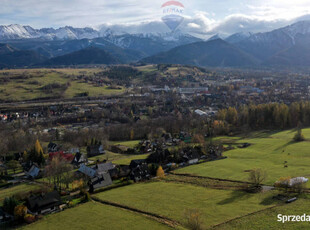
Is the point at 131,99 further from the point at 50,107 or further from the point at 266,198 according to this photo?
the point at 266,198

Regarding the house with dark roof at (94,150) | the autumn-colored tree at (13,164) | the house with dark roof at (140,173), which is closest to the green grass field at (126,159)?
the house with dark roof at (94,150)

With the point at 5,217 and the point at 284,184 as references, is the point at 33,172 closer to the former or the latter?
the point at 5,217

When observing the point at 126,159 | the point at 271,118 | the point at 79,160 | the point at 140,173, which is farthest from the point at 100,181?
the point at 271,118

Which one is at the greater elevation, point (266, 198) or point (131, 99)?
point (131, 99)

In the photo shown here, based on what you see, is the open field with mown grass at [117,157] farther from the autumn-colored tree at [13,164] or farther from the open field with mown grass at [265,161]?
the autumn-colored tree at [13,164]

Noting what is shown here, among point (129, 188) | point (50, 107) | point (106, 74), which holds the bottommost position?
point (129, 188)

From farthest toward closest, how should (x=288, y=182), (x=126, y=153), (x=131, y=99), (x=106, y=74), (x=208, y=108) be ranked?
(x=106, y=74), (x=131, y=99), (x=208, y=108), (x=126, y=153), (x=288, y=182)

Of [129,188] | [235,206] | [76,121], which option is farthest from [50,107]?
[235,206]

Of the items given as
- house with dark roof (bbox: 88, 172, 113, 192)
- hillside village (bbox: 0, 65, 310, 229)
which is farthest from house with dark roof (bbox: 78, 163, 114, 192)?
hillside village (bbox: 0, 65, 310, 229)
